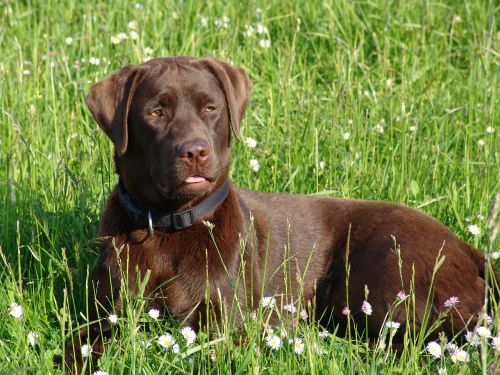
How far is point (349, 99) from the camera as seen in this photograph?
5.64 metres

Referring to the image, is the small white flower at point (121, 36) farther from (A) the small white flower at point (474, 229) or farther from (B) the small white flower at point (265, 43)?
(A) the small white flower at point (474, 229)

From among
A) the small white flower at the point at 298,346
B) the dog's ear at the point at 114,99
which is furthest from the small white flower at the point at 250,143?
the small white flower at the point at 298,346

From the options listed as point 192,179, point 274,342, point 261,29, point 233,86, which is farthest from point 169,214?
point 261,29

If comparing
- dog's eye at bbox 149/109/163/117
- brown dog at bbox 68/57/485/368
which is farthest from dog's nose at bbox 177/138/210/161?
dog's eye at bbox 149/109/163/117

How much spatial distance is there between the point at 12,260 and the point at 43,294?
538 millimetres

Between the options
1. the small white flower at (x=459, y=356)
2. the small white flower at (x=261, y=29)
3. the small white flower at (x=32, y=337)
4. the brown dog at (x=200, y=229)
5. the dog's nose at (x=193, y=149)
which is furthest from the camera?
the small white flower at (x=261, y=29)

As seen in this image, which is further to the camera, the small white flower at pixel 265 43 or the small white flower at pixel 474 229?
→ the small white flower at pixel 265 43

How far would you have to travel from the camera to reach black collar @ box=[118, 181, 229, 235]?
3965 mm

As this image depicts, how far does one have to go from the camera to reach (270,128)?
5.44m

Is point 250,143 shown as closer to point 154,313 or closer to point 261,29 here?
point 261,29

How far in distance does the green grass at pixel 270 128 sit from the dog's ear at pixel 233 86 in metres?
0.83

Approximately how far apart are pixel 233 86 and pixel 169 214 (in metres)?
0.66

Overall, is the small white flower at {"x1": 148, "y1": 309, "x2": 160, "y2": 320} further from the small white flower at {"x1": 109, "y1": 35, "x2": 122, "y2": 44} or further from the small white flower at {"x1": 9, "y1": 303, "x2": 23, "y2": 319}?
the small white flower at {"x1": 109, "y1": 35, "x2": 122, "y2": 44}

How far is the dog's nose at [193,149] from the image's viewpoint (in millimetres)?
3705
